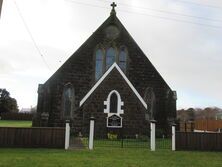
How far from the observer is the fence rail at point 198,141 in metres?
20.9

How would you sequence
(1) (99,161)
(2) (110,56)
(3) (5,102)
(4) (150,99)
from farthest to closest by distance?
1. (3) (5,102)
2. (2) (110,56)
3. (4) (150,99)
4. (1) (99,161)

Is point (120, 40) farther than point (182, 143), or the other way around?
point (120, 40)

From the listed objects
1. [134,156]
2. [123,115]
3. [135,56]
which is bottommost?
[134,156]

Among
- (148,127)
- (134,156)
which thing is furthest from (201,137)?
(148,127)

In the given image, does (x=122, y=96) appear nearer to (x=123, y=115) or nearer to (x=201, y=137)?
(x=123, y=115)

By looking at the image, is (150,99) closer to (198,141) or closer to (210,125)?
(198,141)

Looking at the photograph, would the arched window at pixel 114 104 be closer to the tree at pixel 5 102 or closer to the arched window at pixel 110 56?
the arched window at pixel 110 56

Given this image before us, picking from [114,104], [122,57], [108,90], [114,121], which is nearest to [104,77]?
[108,90]

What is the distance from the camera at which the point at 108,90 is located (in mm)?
28922

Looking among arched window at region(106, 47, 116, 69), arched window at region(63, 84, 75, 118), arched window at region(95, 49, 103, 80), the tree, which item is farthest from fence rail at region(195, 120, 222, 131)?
the tree

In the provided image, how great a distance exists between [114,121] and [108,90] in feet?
8.39

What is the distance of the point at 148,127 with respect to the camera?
96.1ft

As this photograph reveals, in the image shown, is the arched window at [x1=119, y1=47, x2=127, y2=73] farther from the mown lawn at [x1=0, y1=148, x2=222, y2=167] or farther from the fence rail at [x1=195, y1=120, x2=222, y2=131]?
the fence rail at [x1=195, y1=120, x2=222, y2=131]

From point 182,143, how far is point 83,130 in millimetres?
10026
